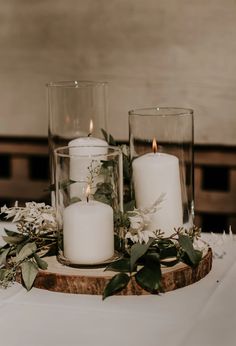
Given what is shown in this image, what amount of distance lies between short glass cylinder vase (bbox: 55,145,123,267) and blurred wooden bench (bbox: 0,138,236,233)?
1.00 metres

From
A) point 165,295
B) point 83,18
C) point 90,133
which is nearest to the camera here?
point 165,295

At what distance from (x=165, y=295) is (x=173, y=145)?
252 millimetres

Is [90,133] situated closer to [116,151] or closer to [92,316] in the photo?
[116,151]

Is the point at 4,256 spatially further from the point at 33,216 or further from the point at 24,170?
the point at 24,170

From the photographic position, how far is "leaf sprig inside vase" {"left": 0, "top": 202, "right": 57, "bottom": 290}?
3.80 feet

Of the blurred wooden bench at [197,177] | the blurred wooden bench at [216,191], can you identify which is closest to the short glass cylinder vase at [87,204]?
the blurred wooden bench at [197,177]

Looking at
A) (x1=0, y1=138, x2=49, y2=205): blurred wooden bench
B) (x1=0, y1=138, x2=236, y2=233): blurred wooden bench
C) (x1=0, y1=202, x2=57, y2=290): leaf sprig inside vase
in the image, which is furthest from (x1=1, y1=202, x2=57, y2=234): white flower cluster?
(x1=0, y1=138, x2=49, y2=205): blurred wooden bench

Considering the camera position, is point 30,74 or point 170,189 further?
point 30,74

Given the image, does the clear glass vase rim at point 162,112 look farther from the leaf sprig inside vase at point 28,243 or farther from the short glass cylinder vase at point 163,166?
the leaf sprig inside vase at point 28,243

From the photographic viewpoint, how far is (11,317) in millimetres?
1045

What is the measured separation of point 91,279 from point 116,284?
1.7 inches

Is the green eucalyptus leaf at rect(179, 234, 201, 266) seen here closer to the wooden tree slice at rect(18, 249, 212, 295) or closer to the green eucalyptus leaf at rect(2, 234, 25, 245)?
the wooden tree slice at rect(18, 249, 212, 295)

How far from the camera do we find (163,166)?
1.22m

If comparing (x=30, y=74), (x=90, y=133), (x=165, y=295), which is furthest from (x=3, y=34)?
(x=165, y=295)
